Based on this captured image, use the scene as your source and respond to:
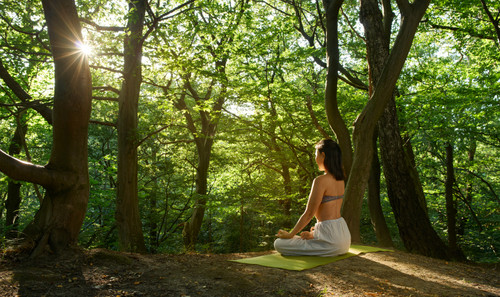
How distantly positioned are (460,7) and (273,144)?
7.15 m

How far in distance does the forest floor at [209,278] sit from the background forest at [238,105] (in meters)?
2.39

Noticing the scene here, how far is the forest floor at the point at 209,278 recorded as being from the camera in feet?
8.88

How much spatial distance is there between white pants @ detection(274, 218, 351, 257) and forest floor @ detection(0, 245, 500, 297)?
29 centimetres

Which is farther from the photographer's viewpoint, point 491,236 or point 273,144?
point 273,144

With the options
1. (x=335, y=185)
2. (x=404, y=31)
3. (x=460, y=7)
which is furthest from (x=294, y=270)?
(x=460, y=7)

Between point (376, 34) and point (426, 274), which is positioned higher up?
point (376, 34)

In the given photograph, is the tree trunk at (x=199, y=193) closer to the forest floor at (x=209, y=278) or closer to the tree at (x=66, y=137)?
the tree at (x=66, y=137)

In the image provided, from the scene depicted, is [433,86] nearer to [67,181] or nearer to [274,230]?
[274,230]

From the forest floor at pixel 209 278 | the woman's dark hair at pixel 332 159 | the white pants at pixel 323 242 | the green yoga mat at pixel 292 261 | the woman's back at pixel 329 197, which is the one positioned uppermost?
the woman's dark hair at pixel 332 159

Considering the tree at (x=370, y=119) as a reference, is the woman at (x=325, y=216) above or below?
below

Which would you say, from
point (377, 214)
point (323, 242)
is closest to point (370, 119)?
point (323, 242)

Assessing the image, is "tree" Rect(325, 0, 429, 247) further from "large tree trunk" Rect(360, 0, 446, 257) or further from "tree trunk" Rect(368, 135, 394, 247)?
"tree trunk" Rect(368, 135, 394, 247)

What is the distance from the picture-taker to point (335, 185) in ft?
14.0

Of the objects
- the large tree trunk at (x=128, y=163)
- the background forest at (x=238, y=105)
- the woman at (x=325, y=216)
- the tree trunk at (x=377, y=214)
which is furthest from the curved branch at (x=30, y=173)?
the tree trunk at (x=377, y=214)
